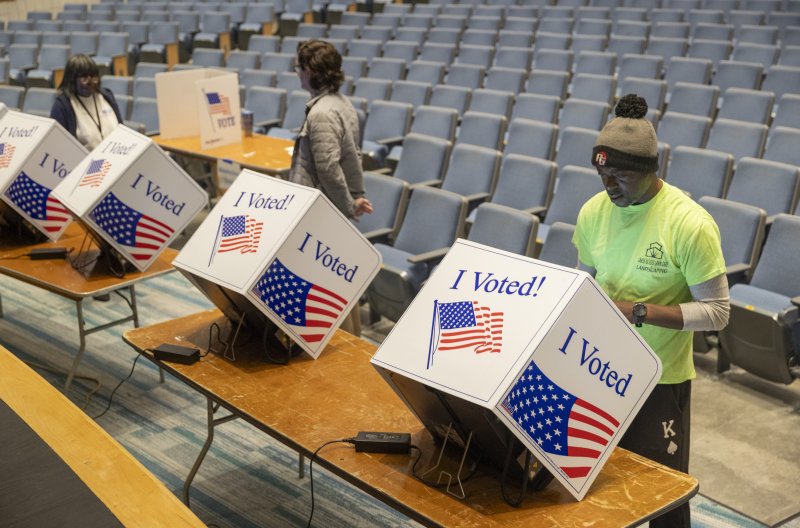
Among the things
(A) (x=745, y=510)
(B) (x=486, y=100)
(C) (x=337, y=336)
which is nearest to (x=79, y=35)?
(B) (x=486, y=100)

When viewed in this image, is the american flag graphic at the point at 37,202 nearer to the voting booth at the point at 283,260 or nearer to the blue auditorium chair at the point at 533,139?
the voting booth at the point at 283,260

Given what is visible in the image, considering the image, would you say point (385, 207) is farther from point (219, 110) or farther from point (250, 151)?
point (219, 110)

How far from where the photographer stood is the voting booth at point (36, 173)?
377 centimetres

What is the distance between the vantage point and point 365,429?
222 centimetres

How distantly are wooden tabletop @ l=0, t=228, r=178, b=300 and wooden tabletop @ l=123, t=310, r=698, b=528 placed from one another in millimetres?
523

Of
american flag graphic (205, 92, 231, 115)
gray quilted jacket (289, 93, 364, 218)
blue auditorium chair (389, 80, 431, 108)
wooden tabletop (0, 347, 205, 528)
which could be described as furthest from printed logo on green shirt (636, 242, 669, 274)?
blue auditorium chair (389, 80, 431, 108)

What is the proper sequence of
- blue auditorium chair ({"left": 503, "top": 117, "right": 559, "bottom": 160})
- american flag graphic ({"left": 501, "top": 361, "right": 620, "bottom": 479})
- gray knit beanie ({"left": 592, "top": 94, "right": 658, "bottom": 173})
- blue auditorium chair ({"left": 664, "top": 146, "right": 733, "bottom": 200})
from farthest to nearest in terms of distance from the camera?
1. blue auditorium chair ({"left": 503, "top": 117, "right": 559, "bottom": 160})
2. blue auditorium chair ({"left": 664, "top": 146, "right": 733, "bottom": 200})
3. gray knit beanie ({"left": 592, "top": 94, "right": 658, "bottom": 173})
4. american flag graphic ({"left": 501, "top": 361, "right": 620, "bottom": 479})

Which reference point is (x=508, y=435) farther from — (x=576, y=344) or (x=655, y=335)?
(x=655, y=335)

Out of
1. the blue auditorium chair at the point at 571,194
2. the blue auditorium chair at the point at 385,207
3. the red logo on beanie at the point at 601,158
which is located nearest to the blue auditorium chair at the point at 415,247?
the blue auditorium chair at the point at 385,207

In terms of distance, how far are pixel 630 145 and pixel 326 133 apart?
184cm

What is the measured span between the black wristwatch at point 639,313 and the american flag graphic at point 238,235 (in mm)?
1070

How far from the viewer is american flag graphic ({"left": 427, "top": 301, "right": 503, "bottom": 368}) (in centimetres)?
182

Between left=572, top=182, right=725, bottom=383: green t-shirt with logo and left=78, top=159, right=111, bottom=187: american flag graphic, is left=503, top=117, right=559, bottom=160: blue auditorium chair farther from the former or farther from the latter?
left=572, top=182, right=725, bottom=383: green t-shirt with logo

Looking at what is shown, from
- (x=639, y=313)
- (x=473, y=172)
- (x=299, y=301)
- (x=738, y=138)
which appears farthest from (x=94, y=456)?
(x=738, y=138)
